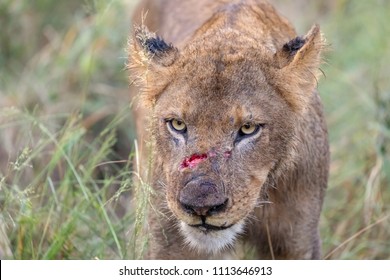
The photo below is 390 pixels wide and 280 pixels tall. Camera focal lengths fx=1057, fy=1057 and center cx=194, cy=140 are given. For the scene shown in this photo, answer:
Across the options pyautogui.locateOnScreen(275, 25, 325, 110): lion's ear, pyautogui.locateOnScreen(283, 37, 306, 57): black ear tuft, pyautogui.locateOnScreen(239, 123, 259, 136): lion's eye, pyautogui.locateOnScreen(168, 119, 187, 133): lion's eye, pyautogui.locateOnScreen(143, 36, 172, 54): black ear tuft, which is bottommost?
pyautogui.locateOnScreen(239, 123, 259, 136): lion's eye

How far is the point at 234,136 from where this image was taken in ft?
16.7

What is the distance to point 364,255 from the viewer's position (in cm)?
712

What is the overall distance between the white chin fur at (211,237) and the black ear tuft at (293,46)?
0.91m

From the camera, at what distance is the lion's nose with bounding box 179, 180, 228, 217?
15.6 ft

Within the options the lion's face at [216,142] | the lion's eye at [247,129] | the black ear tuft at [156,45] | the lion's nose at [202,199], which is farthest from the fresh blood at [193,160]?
the black ear tuft at [156,45]

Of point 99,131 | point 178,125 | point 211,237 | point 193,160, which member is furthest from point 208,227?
point 99,131

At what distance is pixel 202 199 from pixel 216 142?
38 centimetres

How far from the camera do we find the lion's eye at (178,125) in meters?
5.20

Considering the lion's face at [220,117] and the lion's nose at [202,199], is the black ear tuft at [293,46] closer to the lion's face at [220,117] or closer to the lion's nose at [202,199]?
the lion's face at [220,117]

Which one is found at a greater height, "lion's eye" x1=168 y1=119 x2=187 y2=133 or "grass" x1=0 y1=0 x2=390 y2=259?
"grass" x1=0 y1=0 x2=390 y2=259

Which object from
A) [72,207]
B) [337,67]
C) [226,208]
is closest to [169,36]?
[72,207]

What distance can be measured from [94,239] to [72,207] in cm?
27

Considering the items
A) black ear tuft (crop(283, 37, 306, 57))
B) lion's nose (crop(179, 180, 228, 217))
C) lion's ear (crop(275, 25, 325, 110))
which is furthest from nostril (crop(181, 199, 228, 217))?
black ear tuft (crop(283, 37, 306, 57))

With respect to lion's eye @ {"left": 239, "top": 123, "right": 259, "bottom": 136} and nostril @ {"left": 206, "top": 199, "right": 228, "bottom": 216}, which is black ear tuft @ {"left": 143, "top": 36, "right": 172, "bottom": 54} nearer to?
lion's eye @ {"left": 239, "top": 123, "right": 259, "bottom": 136}
